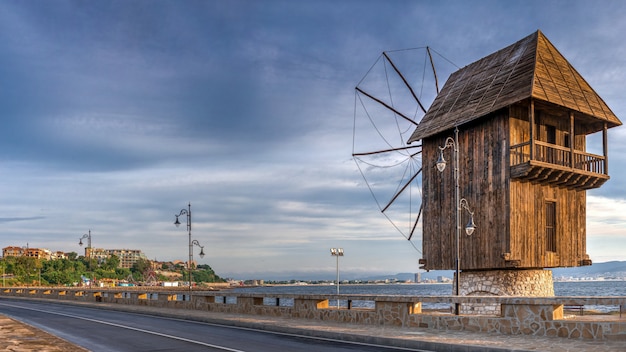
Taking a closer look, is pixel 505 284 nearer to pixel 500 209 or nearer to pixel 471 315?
pixel 500 209

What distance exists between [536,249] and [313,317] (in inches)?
480

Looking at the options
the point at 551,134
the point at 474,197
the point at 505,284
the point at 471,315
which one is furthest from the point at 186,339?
the point at 551,134

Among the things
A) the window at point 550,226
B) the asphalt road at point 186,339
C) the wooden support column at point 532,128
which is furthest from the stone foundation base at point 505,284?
the asphalt road at point 186,339

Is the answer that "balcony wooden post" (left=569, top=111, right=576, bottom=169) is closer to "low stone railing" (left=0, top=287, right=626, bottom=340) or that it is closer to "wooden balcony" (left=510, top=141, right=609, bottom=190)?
"wooden balcony" (left=510, top=141, right=609, bottom=190)

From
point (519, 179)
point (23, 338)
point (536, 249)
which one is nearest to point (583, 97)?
point (519, 179)

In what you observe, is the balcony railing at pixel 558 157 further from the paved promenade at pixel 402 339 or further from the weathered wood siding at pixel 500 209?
the paved promenade at pixel 402 339

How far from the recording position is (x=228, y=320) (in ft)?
80.8

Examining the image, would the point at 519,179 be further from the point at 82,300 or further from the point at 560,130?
the point at 82,300

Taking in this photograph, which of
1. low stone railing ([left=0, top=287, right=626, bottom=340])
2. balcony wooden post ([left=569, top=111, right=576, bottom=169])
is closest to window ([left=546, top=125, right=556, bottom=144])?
balcony wooden post ([left=569, top=111, right=576, bottom=169])

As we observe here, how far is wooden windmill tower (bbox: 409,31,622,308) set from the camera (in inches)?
1092

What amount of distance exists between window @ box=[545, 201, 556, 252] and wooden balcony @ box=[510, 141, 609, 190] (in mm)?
1219

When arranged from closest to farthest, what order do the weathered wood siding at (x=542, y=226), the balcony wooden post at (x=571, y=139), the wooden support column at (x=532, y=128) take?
the wooden support column at (x=532, y=128) → the weathered wood siding at (x=542, y=226) → the balcony wooden post at (x=571, y=139)

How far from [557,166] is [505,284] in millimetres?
6485

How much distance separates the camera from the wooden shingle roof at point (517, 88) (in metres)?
28.1
